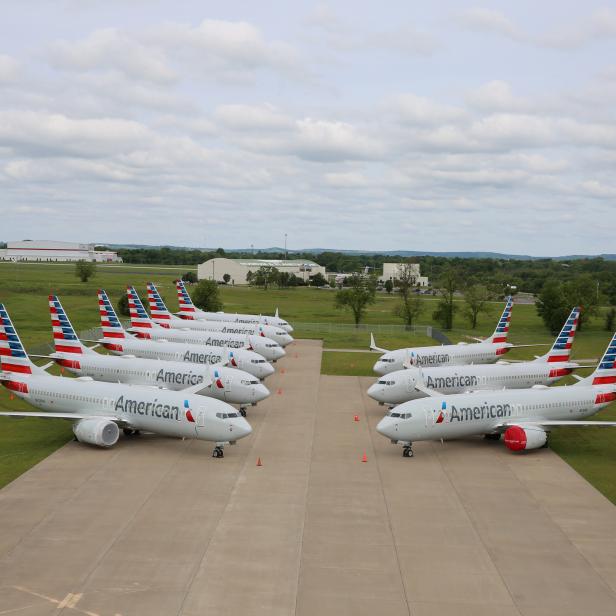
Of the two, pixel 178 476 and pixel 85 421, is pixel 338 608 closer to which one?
pixel 178 476

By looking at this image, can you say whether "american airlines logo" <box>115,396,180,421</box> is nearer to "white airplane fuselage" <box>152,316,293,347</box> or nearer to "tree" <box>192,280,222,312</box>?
"white airplane fuselage" <box>152,316,293,347</box>

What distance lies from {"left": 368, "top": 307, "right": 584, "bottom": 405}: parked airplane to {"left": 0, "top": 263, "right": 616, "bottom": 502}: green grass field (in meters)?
5.91

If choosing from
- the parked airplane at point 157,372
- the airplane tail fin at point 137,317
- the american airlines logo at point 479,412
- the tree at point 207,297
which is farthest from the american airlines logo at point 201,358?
the tree at point 207,297

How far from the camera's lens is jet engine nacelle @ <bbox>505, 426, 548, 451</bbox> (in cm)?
4453

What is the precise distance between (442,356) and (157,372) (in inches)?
1106


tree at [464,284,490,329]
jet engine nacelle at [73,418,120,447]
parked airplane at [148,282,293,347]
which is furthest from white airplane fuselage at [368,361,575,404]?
tree at [464,284,490,329]

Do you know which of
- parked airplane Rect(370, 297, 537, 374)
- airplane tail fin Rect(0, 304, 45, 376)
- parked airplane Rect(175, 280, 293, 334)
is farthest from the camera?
parked airplane Rect(175, 280, 293, 334)

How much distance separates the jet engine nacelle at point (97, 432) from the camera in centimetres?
4322

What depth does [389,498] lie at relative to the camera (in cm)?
3653

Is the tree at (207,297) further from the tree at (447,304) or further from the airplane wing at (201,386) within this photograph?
the airplane wing at (201,386)

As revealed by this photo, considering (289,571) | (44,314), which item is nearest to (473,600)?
(289,571)

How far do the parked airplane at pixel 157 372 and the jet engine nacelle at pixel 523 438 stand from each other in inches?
720

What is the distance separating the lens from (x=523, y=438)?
146 feet

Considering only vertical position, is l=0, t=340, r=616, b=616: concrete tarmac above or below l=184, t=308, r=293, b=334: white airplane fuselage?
below
